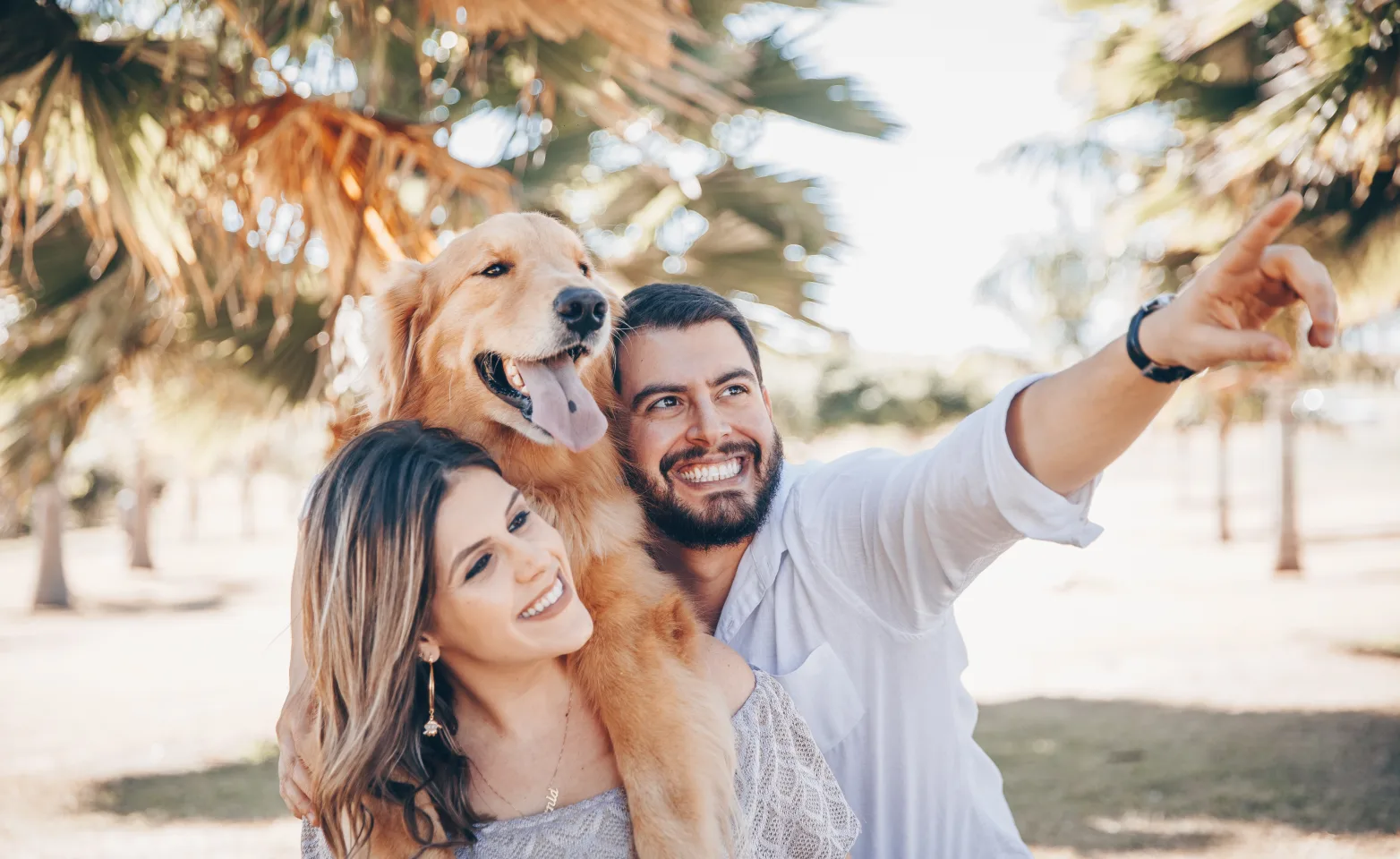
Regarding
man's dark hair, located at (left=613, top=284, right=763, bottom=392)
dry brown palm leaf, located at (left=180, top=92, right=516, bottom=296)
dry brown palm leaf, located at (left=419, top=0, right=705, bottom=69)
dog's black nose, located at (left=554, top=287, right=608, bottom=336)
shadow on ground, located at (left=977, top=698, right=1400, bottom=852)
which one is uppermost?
dry brown palm leaf, located at (left=419, top=0, right=705, bottom=69)

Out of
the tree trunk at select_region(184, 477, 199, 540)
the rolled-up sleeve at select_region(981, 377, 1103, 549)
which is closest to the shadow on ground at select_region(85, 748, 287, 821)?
the rolled-up sleeve at select_region(981, 377, 1103, 549)

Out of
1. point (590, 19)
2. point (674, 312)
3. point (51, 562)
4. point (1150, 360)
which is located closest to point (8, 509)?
point (590, 19)

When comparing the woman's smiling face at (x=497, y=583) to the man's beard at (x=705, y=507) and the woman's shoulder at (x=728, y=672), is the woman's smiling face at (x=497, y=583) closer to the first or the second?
the woman's shoulder at (x=728, y=672)

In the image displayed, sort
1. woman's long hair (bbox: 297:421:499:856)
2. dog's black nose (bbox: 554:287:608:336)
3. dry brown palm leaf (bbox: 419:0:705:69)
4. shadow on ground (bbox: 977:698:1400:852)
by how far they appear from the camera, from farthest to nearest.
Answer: shadow on ground (bbox: 977:698:1400:852) → dry brown palm leaf (bbox: 419:0:705:69) → dog's black nose (bbox: 554:287:608:336) → woman's long hair (bbox: 297:421:499:856)

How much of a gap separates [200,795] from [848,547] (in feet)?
22.5

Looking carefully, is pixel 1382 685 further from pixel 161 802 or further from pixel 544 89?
pixel 161 802

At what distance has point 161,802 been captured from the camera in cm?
731

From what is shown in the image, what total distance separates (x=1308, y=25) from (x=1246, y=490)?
1291 inches

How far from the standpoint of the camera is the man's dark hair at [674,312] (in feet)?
9.14

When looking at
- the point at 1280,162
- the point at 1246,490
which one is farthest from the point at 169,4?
the point at 1246,490

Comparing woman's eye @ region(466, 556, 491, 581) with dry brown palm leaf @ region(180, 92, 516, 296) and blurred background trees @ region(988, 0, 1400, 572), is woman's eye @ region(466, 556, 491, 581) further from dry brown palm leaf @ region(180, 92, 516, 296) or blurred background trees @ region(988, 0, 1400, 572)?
blurred background trees @ region(988, 0, 1400, 572)

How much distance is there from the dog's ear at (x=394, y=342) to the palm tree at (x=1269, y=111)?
17.0 ft

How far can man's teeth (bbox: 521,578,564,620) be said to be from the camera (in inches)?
76.2

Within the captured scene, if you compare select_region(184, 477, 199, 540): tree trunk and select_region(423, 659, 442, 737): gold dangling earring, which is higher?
select_region(184, 477, 199, 540): tree trunk
